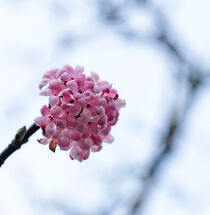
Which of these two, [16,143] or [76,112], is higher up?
[76,112]

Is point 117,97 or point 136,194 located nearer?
point 117,97

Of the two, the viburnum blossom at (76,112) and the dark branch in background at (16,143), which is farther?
the viburnum blossom at (76,112)

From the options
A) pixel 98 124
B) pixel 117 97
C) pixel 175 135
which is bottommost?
pixel 98 124

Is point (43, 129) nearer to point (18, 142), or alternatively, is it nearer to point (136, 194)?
point (18, 142)

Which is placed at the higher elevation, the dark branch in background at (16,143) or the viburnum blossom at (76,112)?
the viburnum blossom at (76,112)

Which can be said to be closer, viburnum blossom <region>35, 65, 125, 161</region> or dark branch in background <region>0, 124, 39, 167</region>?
dark branch in background <region>0, 124, 39, 167</region>

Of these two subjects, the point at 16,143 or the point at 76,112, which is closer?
the point at 16,143

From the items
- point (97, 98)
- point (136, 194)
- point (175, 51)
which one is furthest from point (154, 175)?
point (97, 98)

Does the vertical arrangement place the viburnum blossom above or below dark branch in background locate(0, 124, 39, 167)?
above
